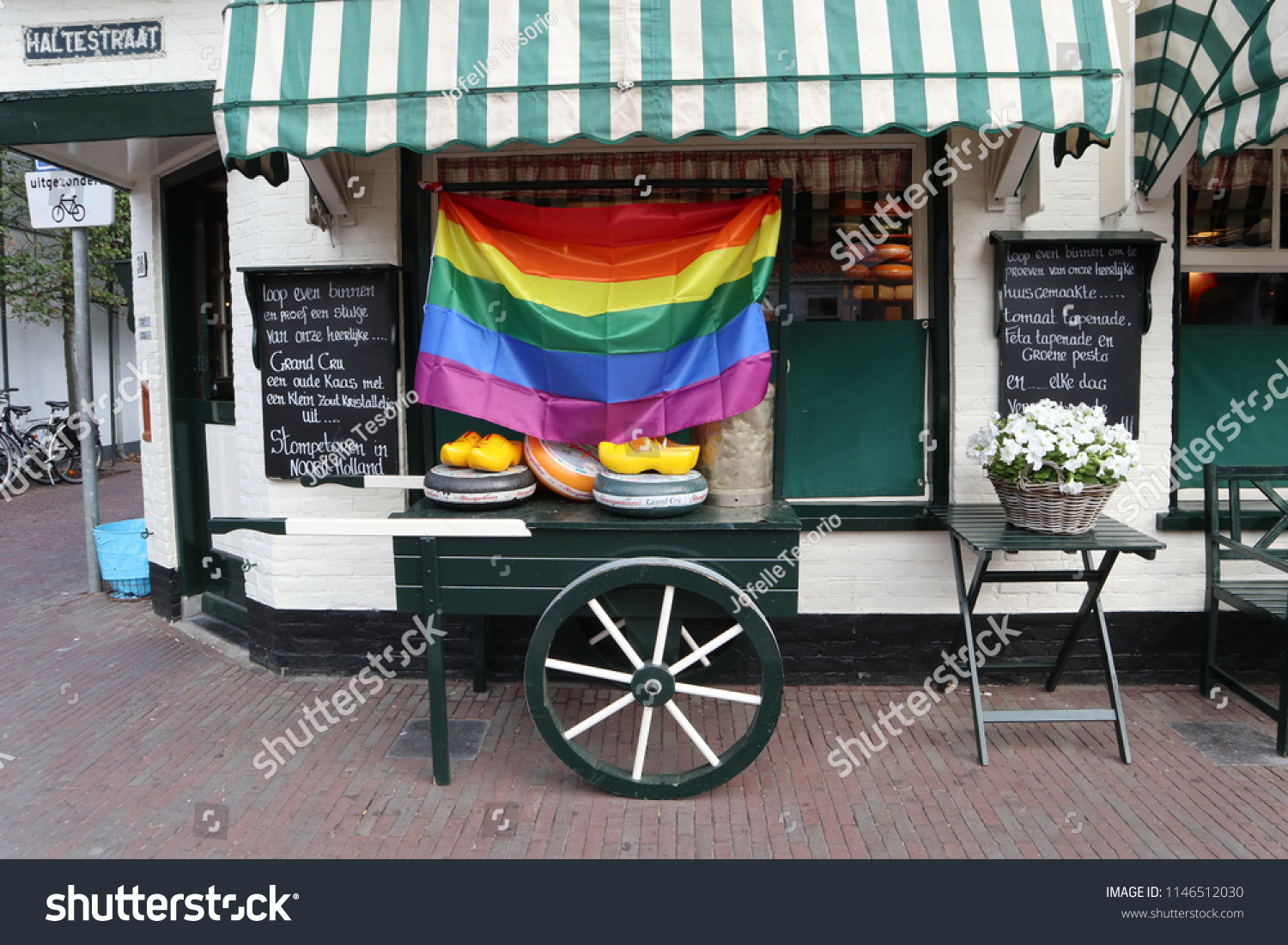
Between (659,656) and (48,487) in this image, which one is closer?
(659,656)

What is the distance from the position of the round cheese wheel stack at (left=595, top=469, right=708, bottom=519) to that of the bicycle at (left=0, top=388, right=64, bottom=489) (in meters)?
12.8

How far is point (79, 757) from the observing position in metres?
4.08

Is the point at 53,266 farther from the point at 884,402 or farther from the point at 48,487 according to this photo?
the point at 884,402

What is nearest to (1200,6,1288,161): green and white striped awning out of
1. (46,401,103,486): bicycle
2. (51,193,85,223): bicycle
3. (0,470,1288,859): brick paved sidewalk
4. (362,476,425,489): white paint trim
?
(0,470,1288,859): brick paved sidewalk

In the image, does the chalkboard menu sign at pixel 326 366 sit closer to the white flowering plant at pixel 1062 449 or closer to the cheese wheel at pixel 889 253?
the cheese wheel at pixel 889 253

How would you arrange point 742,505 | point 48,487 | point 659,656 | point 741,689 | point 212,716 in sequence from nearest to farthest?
point 659,656 → point 742,505 → point 212,716 → point 741,689 → point 48,487

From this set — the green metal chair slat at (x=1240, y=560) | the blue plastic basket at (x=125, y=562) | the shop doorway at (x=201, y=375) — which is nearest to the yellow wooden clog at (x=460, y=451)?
the shop doorway at (x=201, y=375)

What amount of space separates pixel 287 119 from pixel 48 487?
1216 cm

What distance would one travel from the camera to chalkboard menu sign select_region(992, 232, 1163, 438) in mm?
4570

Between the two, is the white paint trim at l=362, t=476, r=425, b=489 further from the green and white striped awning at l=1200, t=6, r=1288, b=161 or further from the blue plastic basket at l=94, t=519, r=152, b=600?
the green and white striped awning at l=1200, t=6, r=1288, b=161

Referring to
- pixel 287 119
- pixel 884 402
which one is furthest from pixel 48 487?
pixel 884 402

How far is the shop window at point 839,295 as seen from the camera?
4750 millimetres

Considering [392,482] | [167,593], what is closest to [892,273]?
[392,482]

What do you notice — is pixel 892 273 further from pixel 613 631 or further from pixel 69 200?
pixel 69 200
